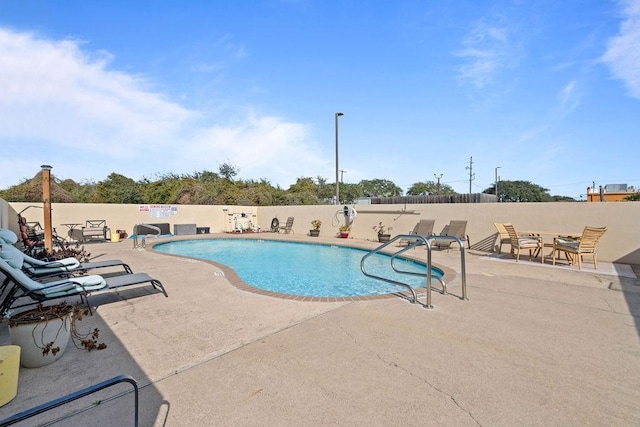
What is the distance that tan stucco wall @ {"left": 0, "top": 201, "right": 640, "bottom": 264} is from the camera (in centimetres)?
759

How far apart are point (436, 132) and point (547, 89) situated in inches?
281

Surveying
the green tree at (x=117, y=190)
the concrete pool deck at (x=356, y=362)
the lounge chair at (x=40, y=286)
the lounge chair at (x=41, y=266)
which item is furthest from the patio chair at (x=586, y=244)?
the green tree at (x=117, y=190)

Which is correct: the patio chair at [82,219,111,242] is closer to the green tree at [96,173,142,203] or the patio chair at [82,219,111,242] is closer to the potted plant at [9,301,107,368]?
the green tree at [96,173,142,203]

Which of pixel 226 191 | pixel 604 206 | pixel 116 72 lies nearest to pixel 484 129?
pixel 604 206

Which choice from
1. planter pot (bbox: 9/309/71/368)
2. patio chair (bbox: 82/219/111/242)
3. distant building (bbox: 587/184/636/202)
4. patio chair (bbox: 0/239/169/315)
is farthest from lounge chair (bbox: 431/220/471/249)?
distant building (bbox: 587/184/636/202)

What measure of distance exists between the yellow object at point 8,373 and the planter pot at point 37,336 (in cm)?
37

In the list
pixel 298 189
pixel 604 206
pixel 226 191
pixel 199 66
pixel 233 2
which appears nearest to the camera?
pixel 604 206

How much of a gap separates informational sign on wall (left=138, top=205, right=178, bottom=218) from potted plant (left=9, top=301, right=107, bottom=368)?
1387 centimetres

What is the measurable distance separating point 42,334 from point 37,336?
0.03m

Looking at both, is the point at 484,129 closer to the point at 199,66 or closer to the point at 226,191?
the point at 199,66

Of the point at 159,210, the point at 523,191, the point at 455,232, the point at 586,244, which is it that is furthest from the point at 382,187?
the point at 586,244

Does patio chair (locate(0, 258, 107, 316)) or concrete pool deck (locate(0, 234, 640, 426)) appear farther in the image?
patio chair (locate(0, 258, 107, 316))

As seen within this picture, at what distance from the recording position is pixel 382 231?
12.7m

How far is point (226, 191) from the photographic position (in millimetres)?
25969
